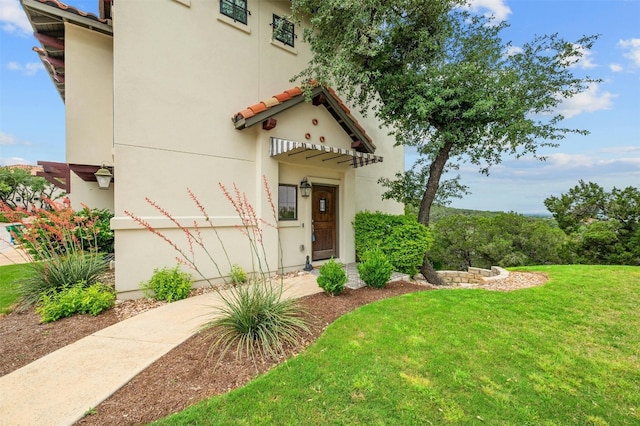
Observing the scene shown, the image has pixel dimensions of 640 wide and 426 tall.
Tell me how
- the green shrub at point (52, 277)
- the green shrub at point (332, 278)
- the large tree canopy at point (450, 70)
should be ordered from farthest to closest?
the large tree canopy at point (450, 70) < the green shrub at point (332, 278) < the green shrub at point (52, 277)

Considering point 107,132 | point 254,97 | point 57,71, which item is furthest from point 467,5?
point 57,71

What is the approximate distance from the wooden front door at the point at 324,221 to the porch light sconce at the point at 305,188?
53 centimetres

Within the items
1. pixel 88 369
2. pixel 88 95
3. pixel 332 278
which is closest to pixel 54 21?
pixel 88 95

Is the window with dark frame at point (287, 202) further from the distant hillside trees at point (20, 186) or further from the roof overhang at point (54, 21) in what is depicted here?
the distant hillside trees at point (20, 186)

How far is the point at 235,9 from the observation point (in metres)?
8.16

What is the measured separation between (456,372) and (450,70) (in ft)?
25.1

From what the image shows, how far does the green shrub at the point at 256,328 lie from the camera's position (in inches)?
155

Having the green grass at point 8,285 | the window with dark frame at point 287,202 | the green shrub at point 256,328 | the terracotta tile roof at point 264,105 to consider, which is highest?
the terracotta tile roof at point 264,105

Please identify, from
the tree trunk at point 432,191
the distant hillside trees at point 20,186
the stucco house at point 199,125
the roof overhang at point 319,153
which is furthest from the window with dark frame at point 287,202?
the distant hillside trees at point 20,186

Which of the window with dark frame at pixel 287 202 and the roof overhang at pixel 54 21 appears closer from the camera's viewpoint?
the roof overhang at pixel 54 21

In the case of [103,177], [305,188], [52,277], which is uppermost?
[103,177]

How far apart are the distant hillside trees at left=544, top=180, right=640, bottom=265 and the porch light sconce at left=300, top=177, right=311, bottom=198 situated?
1440 centimetres

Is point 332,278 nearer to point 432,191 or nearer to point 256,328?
point 256,328

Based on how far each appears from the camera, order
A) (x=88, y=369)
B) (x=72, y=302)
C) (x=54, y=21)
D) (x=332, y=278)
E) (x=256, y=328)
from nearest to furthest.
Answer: (x=88, y=369) < (x=256, y=328) < (x=72, y=302) < (x=332, y=278) < (x=54, y=21)
